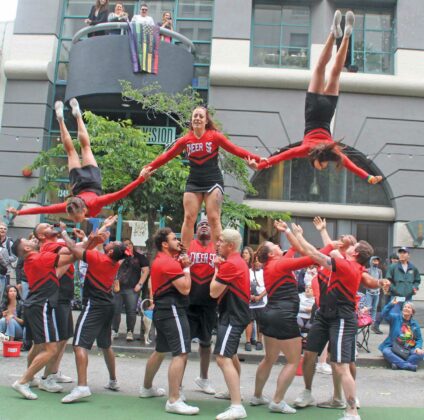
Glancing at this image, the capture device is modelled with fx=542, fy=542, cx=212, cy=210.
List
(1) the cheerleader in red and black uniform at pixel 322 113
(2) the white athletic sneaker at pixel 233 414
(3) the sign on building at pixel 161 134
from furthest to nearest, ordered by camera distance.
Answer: (3) the sign on building at pixel 161 134 → (1) the cheerleader in red and black uniform at pixel 322 113 → (2) the white athletic sneaker at pixel 233 414

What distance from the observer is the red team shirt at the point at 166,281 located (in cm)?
651

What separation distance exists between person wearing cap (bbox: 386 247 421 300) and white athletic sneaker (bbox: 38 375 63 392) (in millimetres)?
7490

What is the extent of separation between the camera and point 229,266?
6.38 metres

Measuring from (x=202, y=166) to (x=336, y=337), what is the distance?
2.89 metres

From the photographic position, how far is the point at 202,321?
7.37 metres

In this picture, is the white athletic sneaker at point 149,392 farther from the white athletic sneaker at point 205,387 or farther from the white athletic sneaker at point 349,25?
the white athletic sneaker at point 349,25

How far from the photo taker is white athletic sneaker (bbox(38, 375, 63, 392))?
23.7ft

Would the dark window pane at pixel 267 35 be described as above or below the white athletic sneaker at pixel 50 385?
above

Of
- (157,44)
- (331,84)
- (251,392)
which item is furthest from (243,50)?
(251,392)

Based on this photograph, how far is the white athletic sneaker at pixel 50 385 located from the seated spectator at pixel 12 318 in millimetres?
3418

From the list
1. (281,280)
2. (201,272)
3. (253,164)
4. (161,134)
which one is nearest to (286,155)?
(253,164)

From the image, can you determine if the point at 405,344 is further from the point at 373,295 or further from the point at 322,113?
the point at 322,113

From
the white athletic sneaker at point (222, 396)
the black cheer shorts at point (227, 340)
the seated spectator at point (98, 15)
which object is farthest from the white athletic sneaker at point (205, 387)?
the seated spectator at point (98, 15)

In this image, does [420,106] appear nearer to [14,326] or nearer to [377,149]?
[377,149]
